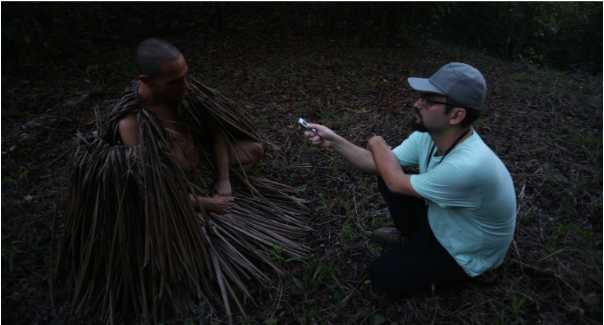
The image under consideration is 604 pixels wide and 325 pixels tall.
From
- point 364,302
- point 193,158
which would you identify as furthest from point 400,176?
point 193,158

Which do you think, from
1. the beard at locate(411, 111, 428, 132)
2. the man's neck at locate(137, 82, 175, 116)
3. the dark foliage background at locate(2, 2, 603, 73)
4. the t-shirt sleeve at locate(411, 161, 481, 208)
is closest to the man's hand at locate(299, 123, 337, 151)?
the beard at locate(411, 111, 428, 132)

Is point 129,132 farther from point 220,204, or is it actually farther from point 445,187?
point 445,187

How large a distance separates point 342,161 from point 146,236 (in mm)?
1766

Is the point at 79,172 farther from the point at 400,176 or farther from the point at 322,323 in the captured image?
Answer: the point at 400,176

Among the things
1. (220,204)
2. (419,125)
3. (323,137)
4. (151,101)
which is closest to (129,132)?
(151,101)

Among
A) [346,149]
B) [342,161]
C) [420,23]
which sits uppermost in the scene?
[346,149]

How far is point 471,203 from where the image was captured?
1.74m

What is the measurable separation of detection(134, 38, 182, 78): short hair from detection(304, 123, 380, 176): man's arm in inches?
31.5

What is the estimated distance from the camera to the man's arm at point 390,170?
1.88 m

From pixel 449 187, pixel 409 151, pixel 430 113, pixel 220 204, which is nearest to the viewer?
pixel 449 187

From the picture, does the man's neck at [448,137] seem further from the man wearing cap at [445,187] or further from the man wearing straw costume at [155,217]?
the man wearing straw costume at [155,217]

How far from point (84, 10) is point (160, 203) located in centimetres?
544

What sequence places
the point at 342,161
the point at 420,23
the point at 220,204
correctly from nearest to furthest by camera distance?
the point at 220,204 → the point at 342,161 → the point at 420,23

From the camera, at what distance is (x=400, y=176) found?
194cm
